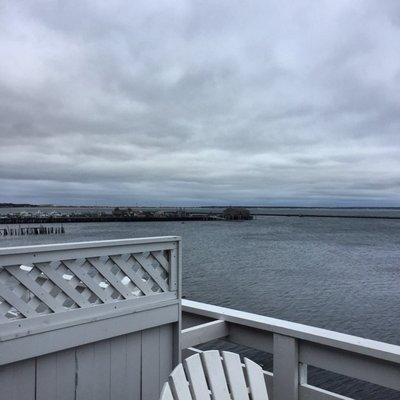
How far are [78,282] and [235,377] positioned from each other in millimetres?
1292

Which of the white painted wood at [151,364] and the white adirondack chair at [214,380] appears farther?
the white painted wood at [151,364]

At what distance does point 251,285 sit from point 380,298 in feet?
28.7

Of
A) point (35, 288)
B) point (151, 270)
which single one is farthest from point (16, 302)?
point (151, 270)

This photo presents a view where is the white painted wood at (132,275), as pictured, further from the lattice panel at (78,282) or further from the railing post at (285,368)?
the railing post at (285,368)

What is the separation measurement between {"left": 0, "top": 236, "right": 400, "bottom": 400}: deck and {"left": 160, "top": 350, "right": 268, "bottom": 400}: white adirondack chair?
0.76 meters

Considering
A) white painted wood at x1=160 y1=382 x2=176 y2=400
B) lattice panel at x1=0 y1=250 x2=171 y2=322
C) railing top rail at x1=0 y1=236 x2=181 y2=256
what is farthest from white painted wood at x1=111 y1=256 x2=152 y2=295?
white painted wood at x1=160 y1=382 x2=176 y2=400

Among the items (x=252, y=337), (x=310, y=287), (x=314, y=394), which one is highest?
(x=252, y=337)

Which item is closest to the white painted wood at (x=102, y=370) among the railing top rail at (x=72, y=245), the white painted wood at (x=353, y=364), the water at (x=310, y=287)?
the railing top rail at (x=72, y=245)

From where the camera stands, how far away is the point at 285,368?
324 centimetres

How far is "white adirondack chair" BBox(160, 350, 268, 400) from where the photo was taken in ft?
7.16

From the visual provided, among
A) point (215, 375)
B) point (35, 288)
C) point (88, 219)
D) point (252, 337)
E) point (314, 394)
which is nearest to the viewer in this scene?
point (215, 375)

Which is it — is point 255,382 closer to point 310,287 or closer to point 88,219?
point 310,287

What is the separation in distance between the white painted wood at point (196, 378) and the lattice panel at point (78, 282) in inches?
37.7

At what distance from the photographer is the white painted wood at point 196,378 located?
2234 mm
